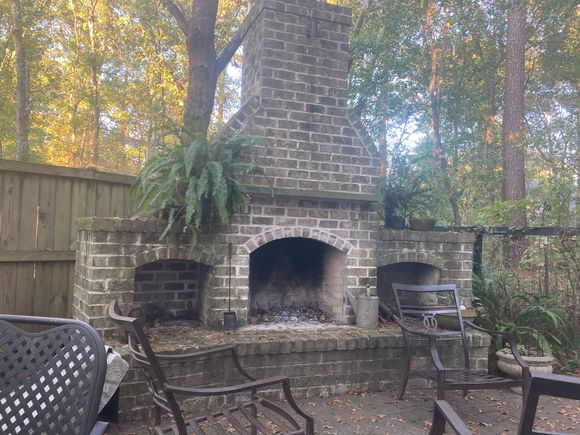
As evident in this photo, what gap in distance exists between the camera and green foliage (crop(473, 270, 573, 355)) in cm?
479

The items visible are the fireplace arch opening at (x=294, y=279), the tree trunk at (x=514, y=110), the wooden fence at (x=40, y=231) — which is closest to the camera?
the wooden fence at (x=40, y=231)

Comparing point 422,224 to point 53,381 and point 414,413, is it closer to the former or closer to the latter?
point 414,413

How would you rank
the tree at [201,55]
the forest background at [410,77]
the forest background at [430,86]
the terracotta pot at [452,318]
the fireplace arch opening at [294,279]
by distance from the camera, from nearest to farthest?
the terracotta pot at [452,318], the fireplace arch opening at [294,279], the forest background at [430,86], the tree at [201,55], the forest background at [410,77]

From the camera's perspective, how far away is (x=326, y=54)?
4766mm

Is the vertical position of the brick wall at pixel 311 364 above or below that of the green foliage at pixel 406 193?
below

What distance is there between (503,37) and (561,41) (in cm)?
137

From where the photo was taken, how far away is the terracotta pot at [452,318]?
4496 millimetres

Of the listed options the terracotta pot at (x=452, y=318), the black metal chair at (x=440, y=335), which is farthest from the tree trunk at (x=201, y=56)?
the terracotta pot at (x=452, y=318)

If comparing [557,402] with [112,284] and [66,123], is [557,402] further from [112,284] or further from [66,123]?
[66,123]

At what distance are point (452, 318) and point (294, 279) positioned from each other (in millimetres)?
1829

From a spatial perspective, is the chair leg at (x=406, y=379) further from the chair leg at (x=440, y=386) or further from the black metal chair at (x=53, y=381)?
the black metal chair at (x=53, y=381)

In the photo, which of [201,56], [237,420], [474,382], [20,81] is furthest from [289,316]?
[20,81]

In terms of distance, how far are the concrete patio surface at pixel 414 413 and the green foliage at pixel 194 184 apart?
5.63 feet

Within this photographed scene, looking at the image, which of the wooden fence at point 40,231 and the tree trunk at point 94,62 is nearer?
the wooden fence at point 40,231
